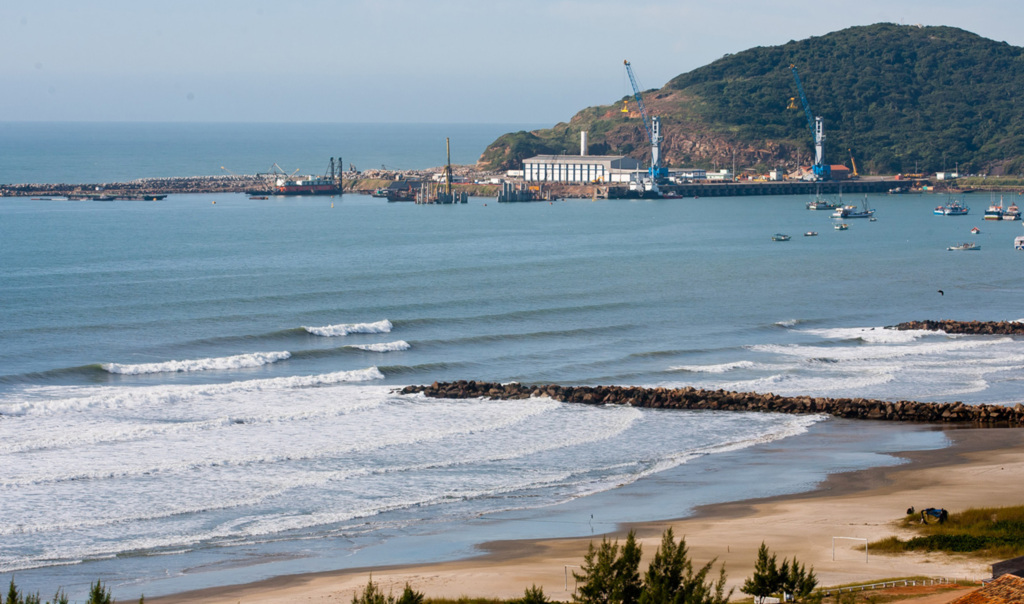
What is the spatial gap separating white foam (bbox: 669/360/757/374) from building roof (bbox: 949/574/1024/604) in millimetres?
29800

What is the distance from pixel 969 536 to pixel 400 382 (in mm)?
24571

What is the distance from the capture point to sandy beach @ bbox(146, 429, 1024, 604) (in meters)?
20.8

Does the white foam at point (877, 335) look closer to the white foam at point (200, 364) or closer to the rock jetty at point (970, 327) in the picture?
the rock jetty at point (970, 327)

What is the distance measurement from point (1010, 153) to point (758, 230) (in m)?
103

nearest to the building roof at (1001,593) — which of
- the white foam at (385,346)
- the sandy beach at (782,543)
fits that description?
the sandy beach at (782,543)

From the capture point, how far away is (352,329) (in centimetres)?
5275

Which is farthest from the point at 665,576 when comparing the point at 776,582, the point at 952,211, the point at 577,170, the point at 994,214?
the point at 577,170

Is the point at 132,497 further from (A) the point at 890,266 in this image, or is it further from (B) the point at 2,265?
(A) the point at 890,266

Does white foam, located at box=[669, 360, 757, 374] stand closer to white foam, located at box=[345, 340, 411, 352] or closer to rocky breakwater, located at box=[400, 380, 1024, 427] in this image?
rocky breakwater, located at box=[400, 380, 1024, 427]

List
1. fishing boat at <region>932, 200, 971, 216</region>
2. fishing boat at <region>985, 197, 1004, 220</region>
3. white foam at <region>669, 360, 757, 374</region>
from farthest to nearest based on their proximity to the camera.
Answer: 1. fishing boat at <region>932, 200, 971, 216</region>
2. fishing boat at <region>985, 197, 1004, 220</region>
3. white foam at <region>669, 360, 757, 374</region>

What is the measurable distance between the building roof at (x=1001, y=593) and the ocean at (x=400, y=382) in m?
11.2

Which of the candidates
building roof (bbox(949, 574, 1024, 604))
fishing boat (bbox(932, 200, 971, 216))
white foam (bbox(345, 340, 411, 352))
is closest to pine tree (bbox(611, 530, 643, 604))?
building roof (bbox(949, 574, 1024, 604))

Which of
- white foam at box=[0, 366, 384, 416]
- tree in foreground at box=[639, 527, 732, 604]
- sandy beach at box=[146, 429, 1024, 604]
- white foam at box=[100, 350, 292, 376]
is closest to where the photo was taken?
tree in foreground at box=[639, 527, 732, 604]

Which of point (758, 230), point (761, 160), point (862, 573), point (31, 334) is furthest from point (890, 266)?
point (761, 160)
